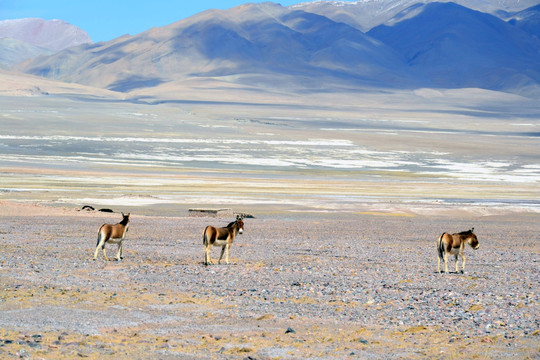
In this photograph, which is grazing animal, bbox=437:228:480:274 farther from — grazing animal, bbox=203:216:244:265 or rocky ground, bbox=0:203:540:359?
grazing animal, bbox=203:216:244:265

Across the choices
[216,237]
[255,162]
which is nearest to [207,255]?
[216,237]

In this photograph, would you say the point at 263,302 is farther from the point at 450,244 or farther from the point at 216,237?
the point at 450,244

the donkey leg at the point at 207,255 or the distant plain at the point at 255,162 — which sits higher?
the distant plain at the point at 255,162

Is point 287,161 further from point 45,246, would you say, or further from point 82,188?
point 45,246

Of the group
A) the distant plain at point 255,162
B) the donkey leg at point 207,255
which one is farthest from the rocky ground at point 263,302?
the distant plain at point 255,162

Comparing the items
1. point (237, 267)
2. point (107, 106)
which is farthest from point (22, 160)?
point (107, 106)

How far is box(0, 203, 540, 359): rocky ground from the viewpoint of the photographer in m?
8.56

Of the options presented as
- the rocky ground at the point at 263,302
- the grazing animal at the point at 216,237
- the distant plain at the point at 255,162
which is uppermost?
the distant plain at the point at 255,162

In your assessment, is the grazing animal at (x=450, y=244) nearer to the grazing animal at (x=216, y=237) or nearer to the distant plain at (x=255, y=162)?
the grazing animal at (x=216, y=237)

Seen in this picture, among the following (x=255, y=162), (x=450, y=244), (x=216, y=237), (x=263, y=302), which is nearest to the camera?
(x=263, y=302)

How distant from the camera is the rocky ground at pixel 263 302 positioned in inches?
337

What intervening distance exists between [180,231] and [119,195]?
16274mm

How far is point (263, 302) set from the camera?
11172 mm

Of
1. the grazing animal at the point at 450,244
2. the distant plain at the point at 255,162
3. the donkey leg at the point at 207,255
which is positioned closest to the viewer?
the grazing animal at the point at 450,244
